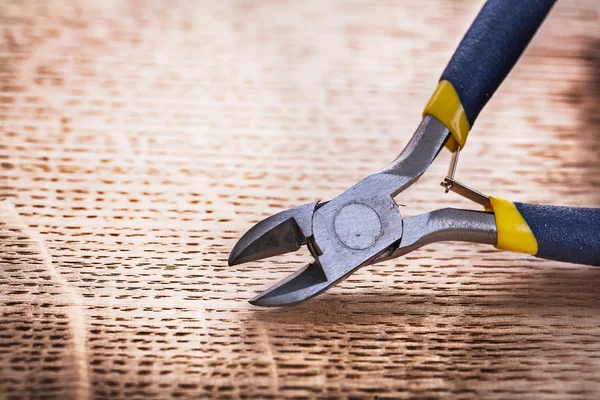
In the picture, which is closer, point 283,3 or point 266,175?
point 266,175

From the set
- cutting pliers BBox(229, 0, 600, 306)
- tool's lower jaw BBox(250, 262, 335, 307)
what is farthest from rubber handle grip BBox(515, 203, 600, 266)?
tool's lower jaw BBox(250, 262, 335, 307)

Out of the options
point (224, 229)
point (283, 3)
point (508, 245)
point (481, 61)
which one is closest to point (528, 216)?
point (508, 245)

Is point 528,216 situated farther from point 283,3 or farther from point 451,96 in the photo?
point 283,3

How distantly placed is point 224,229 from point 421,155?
0.18 metres

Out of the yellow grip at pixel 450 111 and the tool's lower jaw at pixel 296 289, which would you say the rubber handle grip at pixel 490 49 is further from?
the tool's lower jaw at pixel 296 289

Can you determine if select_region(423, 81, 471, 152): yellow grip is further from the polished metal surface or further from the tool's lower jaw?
the tool's lower jaw

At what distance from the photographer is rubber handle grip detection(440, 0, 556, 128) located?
547mm

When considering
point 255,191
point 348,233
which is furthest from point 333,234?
Result: point 255,191

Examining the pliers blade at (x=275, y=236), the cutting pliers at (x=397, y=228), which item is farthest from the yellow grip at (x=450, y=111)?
the pliers blade at (x=275, y=236)

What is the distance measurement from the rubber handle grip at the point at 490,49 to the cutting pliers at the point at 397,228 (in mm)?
16

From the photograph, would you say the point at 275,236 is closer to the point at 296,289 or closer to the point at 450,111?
the point at 296,289

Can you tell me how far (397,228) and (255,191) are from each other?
151mm

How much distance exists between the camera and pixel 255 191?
→ 59 cm

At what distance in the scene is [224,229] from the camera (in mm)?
569
